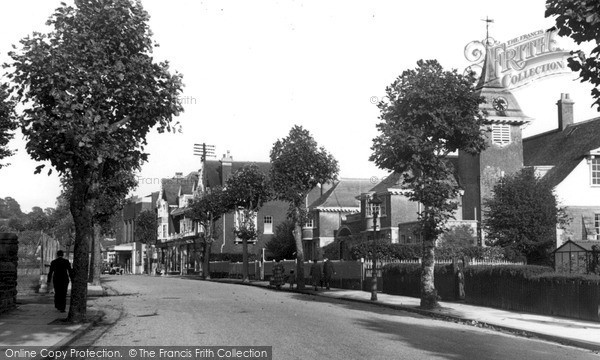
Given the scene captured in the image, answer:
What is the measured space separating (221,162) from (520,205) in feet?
145

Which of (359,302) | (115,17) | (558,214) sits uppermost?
(115,17)

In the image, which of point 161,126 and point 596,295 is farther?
point 596,295

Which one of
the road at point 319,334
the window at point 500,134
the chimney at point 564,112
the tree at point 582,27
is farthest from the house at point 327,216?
the tree at point 582,27

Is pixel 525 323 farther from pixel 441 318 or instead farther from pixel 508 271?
pixel 508 271

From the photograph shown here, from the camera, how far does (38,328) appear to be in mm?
14961

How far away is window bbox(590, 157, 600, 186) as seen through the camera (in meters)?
41.8

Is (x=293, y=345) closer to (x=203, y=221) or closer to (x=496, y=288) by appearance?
(x=496, y=288)

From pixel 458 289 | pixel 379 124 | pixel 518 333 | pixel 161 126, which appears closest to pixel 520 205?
pixel 458 289

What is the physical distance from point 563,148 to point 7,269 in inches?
1464

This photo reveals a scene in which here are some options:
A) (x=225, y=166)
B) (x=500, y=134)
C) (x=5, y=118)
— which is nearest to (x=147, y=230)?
(x=225, y=166)

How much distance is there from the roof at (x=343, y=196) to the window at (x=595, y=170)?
75.6 ft

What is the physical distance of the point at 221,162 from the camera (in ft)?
253

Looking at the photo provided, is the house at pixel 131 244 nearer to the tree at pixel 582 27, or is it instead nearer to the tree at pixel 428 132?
the tree at pixel 428 132

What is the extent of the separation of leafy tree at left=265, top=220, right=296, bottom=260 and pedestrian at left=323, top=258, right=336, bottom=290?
26.4 m
